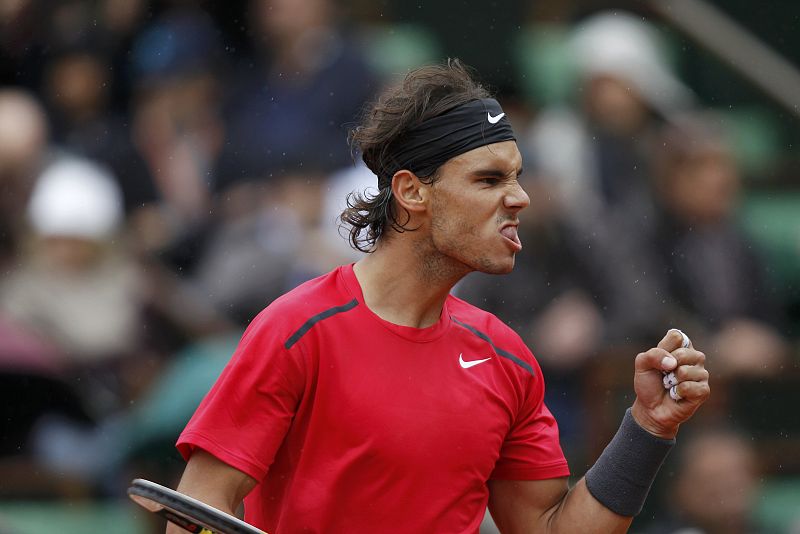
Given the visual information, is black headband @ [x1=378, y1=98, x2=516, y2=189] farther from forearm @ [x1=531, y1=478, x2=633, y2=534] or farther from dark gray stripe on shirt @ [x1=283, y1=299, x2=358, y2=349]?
forearm @ [x1=531, y1=478, x2=633, y2=534]

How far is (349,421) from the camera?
310cm

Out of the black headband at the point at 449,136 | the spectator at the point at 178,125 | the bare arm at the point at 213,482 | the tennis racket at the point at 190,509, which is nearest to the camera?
the tennis racket at the point at 190,509

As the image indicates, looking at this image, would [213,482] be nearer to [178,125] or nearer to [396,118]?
[396,118]

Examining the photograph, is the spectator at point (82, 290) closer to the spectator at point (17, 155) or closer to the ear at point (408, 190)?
the spectator at point (17, 155)

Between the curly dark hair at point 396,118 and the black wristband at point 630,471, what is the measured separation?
2.42ft

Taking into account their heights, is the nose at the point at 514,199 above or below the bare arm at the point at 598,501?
above

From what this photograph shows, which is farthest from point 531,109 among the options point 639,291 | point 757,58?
point 757,58

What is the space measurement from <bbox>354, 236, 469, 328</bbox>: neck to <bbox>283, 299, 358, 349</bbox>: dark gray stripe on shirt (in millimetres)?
55

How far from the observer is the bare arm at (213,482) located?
300 cm

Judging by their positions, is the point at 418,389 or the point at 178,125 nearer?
the point at 418,389

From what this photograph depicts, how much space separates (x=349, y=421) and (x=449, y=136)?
2.32 ft

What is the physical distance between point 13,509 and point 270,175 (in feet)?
6.40

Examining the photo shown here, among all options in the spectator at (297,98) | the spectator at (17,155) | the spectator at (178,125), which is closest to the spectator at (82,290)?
the spectator at (17,155)

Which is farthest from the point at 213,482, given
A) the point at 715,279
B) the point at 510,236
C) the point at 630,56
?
the point at 630,56
